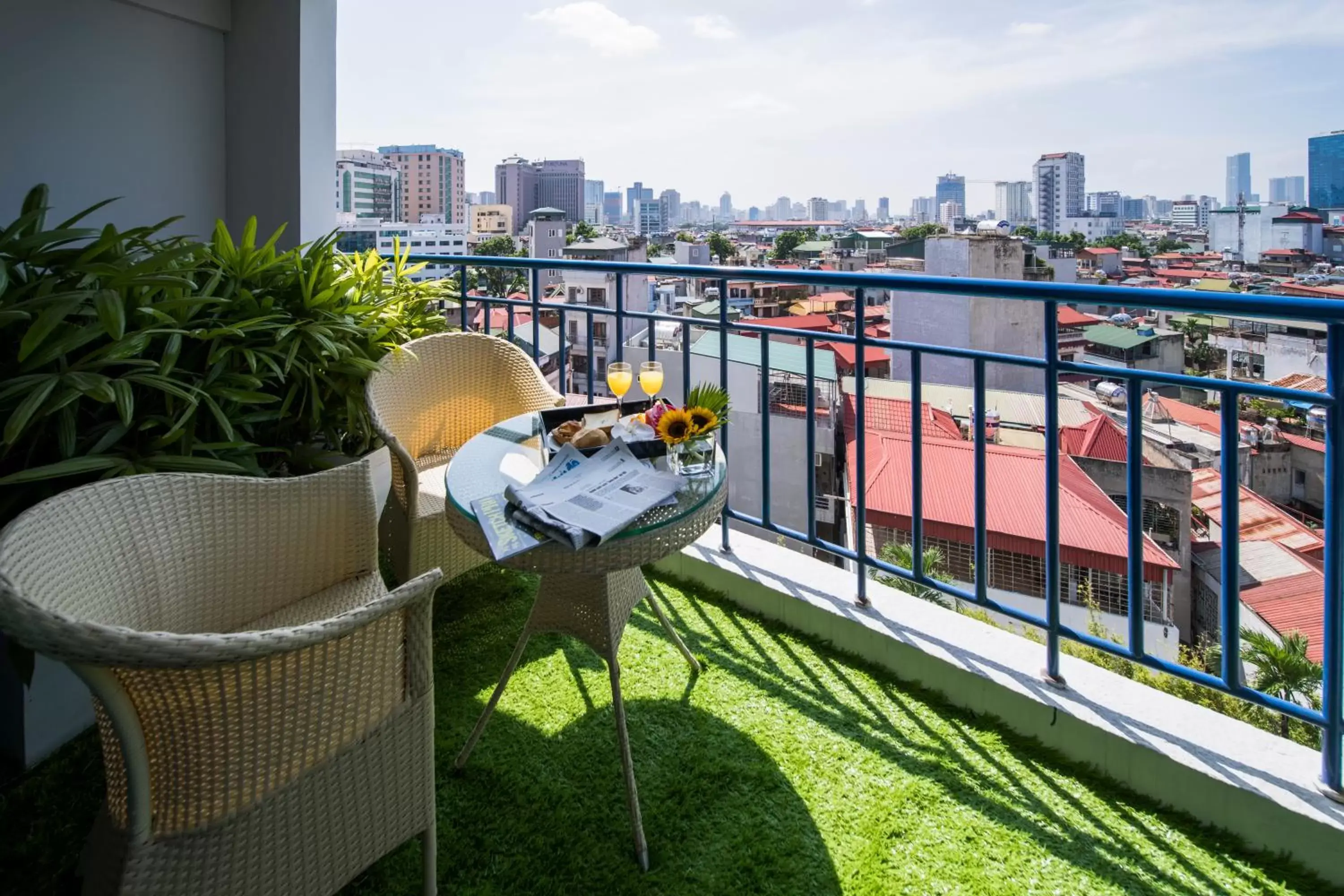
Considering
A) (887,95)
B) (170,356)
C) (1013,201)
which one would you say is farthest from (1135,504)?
(887,95)

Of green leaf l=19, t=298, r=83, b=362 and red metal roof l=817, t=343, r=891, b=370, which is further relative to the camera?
red metal roof l=817, t=343, r=891, b=370

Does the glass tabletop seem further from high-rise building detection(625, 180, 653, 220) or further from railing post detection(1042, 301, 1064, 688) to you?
high-rise building detection(625, 180, 653, 220)

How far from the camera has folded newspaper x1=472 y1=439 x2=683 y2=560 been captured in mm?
1206

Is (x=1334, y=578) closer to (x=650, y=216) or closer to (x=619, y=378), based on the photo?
(x=619, y=378)

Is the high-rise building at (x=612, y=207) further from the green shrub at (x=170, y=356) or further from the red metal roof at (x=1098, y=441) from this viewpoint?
the green shrub at (x=170, y=356)

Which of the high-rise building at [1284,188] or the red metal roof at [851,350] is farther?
the high-rise building at [1284,188]

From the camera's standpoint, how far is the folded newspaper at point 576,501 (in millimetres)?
1206

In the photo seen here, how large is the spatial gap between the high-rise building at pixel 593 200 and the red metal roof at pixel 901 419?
107ft

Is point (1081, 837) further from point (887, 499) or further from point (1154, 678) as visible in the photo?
point (887, 499)

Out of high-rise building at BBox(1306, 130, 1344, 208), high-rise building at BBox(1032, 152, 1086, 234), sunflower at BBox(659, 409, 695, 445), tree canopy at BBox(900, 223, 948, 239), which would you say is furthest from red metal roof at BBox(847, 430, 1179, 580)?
high-rise building at BBox(1032, 152, 1086, 234)

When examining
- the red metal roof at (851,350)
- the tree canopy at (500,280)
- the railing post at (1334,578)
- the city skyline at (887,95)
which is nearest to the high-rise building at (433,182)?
the city skyline at (887,95)

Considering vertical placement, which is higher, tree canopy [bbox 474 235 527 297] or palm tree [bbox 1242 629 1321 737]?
tree canopy [bbox 474 235 527 297]

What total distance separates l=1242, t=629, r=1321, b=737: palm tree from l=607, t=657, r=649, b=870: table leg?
127cm

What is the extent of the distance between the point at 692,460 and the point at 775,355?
5.83ft
